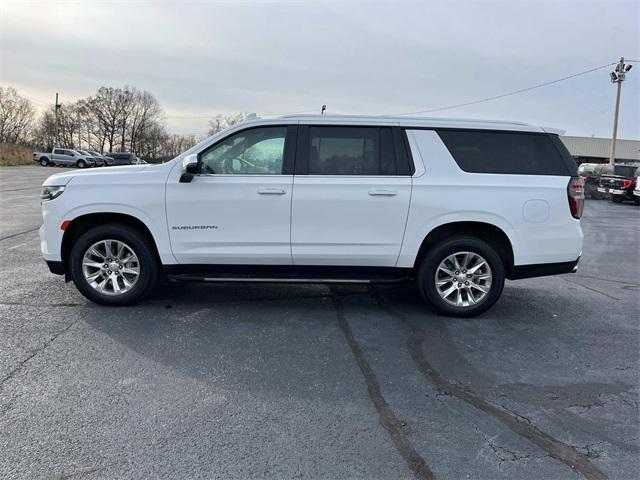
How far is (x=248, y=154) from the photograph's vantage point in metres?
5.16

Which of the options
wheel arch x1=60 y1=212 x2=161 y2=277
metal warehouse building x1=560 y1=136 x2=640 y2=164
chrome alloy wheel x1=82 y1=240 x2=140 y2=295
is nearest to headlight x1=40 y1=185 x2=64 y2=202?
wheel arch x1=60 y1=212 x2=161 y2=277

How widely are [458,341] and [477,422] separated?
1.46 meters

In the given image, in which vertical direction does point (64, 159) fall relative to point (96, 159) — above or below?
below

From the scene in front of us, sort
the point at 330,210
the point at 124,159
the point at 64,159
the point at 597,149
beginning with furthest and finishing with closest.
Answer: the point at 597,149
the point at 124,159
the point at 64,159
the point at 330,210

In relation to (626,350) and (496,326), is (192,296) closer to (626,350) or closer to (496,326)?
(496,326)

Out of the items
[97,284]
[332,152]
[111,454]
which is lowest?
[111,454]

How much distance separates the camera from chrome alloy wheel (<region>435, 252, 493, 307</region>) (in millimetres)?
5203

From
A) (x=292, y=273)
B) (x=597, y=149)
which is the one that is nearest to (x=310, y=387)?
(x=292, y=273)

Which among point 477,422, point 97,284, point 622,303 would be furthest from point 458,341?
point 97,284

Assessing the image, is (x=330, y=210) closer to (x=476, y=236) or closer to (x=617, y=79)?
(x=476, y=236)

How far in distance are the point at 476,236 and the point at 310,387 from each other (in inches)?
107

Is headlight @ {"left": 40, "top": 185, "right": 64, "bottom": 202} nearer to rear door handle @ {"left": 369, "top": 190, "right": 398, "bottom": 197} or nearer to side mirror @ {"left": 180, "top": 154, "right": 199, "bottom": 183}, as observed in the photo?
side mirror @ {"left": 180, "top": 154, "right": 199, "bottom": 183}

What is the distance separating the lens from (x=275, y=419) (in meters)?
3.18

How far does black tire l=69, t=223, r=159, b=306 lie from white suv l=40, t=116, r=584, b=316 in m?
0.01
